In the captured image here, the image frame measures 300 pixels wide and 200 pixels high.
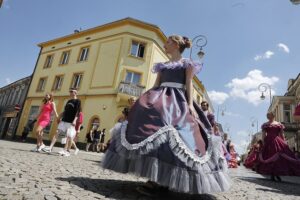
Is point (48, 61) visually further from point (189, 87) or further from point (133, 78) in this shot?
point (189, 87)

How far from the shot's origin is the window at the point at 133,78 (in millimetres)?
20750

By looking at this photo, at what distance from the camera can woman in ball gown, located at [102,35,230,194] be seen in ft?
7.89

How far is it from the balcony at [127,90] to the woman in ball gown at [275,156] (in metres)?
13.0

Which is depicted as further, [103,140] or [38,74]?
[38,74]

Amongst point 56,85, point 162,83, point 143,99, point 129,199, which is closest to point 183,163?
point 129,199

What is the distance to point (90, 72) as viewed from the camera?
22.4m

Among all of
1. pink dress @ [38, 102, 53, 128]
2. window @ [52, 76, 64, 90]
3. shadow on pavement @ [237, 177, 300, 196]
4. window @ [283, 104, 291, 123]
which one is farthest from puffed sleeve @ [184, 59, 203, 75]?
window @ [283, 104, 291, 123]

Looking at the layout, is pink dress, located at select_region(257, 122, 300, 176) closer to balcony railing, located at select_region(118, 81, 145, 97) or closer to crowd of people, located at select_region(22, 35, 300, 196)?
crowd of people, located at select_region(22, 35, 300, 196)

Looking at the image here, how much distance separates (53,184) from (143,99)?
4.46ft

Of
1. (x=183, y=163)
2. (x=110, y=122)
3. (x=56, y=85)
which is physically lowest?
(x=183, y=163)

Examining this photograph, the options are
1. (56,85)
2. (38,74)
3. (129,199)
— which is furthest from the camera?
(38,74)

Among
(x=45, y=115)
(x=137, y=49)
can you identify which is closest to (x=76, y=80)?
(x=137, y=49)

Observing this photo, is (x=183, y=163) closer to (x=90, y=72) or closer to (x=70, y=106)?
(x=70, y=106)

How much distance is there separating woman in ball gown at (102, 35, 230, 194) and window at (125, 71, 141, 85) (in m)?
17.7
